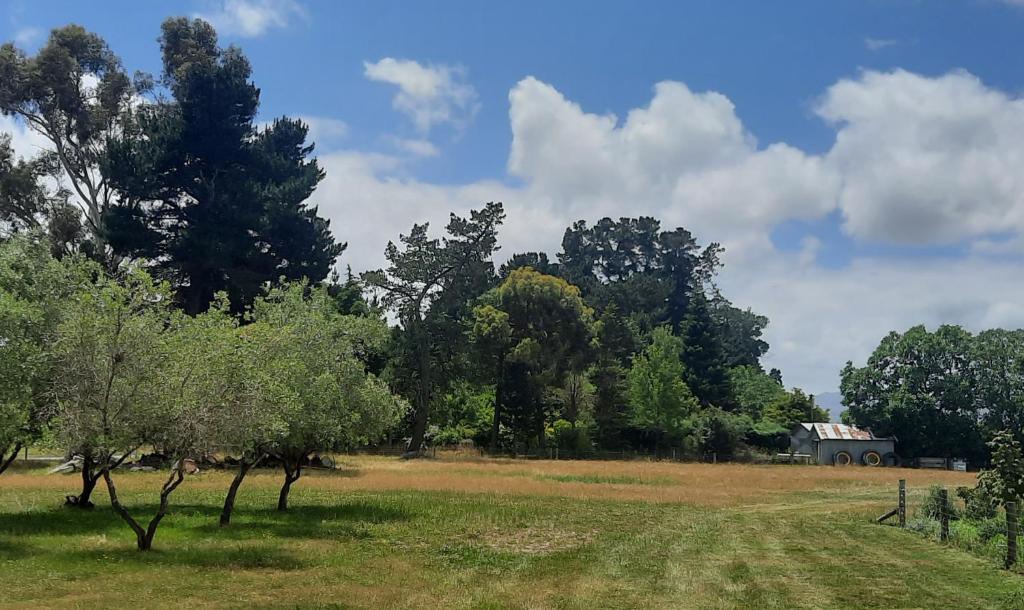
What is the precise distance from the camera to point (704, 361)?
9650cm

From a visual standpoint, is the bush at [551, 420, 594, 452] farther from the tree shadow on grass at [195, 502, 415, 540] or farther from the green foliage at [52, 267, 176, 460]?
the green foliage at [52, 267, 176, 460]

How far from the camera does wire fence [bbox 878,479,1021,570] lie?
19344mm

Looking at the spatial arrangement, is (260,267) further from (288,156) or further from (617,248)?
(617,248)

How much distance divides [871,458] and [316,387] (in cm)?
7158

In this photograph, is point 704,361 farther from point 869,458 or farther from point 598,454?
point 598,454

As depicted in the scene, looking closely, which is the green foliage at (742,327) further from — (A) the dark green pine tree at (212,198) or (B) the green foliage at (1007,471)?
(B) the green foliage at (1007,471)

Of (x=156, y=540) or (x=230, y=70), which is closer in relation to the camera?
(x=156, y=540)

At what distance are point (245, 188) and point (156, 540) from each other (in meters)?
48.8

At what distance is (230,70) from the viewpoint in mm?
70312

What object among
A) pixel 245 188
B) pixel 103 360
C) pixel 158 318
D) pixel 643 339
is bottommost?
pixel 103 360

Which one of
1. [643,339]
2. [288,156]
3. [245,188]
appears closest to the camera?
[245,188]

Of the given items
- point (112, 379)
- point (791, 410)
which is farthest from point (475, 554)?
point (791, 410)

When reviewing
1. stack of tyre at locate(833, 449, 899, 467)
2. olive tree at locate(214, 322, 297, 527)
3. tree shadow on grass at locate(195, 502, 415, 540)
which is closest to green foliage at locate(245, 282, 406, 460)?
olive tree at locate(214, 322, 297, 527)

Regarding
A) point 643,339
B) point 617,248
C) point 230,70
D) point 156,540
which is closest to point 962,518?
point 156,540
